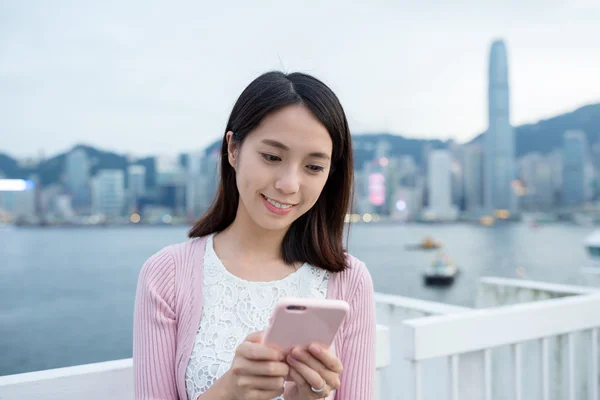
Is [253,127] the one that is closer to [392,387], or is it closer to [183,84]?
[392,387]

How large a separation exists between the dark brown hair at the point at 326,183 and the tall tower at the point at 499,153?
174 ft

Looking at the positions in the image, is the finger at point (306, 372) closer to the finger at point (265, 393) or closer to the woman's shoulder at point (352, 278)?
the finger at point (265, 393)

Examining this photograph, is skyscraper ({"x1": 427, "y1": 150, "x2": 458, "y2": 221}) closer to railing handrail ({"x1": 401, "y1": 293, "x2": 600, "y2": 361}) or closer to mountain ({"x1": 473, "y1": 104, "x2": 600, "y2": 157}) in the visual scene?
mountain ({"x1": 473, "y1": 104, "x2": 600, "y2": 157})

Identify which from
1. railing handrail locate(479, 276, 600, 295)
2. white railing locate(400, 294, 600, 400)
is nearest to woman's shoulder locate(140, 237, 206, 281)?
white railing locate(400, 294, 600, 400)

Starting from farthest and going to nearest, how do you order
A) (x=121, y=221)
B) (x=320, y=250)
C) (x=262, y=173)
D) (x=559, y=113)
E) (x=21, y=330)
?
(x=121, y=221), (x=559, y=113), (x=21, y=330), (x=320, y=250), (x=262, y=173)

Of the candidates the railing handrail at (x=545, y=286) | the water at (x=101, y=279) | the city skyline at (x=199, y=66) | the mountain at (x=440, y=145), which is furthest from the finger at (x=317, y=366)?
the city skyline at (x=199, y=66)

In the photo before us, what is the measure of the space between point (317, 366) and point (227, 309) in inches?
15.1

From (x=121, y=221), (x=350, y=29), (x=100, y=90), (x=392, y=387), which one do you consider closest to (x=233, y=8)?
(x=350, y=29)

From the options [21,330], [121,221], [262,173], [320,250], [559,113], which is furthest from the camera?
[121,221]

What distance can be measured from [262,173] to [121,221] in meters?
70.8

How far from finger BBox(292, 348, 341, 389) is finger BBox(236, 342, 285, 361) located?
31 mm

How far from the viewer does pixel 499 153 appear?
170ft

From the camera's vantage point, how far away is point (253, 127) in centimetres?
126

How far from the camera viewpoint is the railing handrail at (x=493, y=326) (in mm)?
1627
